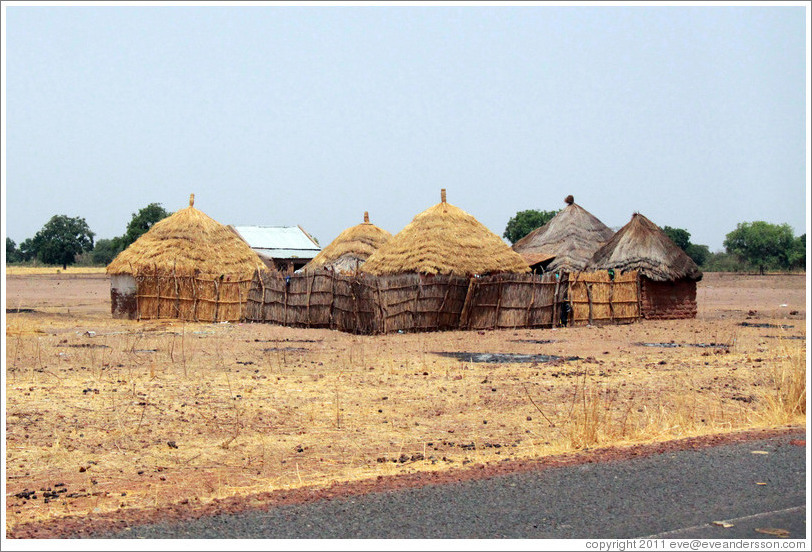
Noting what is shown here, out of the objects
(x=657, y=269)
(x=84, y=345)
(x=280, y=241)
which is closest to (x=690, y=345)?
(x=657, y=269)

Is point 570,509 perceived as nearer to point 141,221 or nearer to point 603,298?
point 603,298

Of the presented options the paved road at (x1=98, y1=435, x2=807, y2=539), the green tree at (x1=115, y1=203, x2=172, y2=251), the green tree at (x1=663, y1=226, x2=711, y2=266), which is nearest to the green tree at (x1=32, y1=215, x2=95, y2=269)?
the green tree at (x1=115, y1=203, x2=172, y2=251)

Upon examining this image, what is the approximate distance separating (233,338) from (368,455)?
40.2 ft

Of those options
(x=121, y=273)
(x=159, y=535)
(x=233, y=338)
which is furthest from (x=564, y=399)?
(x=121, y=273)

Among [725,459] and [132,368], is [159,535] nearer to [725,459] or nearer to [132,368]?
[725,459]

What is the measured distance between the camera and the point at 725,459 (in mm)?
7055

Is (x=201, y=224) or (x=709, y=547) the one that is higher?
(x=201, y=224)

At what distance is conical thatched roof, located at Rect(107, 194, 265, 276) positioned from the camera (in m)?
26.7

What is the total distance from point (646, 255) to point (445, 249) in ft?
18.4

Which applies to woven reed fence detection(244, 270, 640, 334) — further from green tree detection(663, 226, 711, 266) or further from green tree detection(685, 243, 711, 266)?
green tree detection(685, 243, 711, 266)

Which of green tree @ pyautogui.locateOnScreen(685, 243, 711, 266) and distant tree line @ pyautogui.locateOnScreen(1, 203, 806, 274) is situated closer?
distant tree line @ pyautogui.locateOnScreen(1, 203, 806, 274)

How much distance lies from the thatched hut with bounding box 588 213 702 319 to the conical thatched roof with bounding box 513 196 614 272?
12.0 ft

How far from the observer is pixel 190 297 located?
26.0 meters

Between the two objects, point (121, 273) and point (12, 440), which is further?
point (121, 273)
